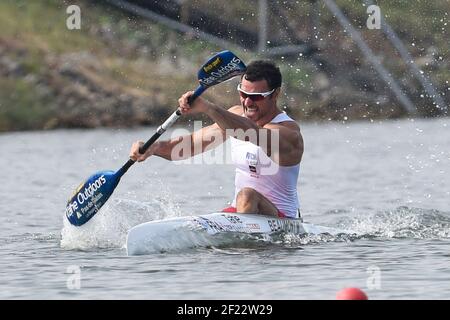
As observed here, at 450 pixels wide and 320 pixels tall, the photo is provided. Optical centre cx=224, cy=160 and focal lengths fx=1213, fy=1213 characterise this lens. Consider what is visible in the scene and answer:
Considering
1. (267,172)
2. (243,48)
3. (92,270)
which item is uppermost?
(243,48)

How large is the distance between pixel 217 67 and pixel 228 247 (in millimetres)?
1871

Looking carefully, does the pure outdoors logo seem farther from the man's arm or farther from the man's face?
the man's face

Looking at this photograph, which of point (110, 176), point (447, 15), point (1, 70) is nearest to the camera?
point (110, 176)

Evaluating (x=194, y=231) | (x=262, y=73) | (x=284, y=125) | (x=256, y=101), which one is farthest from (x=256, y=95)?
(x=194, y=231)

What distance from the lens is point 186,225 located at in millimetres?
12359

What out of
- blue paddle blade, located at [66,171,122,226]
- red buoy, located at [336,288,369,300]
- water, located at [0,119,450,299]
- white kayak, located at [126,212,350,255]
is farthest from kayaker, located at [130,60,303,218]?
red buoy, located at [336,288,369,300]

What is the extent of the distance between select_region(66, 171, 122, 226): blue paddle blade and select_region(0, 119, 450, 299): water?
0.62 feet

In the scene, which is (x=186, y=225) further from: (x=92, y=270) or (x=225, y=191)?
(x=225, y=191)

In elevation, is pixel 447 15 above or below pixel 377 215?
above

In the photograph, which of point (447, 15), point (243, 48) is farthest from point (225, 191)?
point (447, 15)

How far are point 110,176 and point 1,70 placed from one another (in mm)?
23801

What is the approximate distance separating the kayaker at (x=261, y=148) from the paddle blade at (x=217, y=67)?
10.6 inches

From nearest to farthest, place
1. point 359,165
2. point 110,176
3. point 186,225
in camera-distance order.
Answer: point 186,225 < point 110,176 < point 359,165

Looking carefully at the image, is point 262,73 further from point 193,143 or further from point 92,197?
point 92,197
